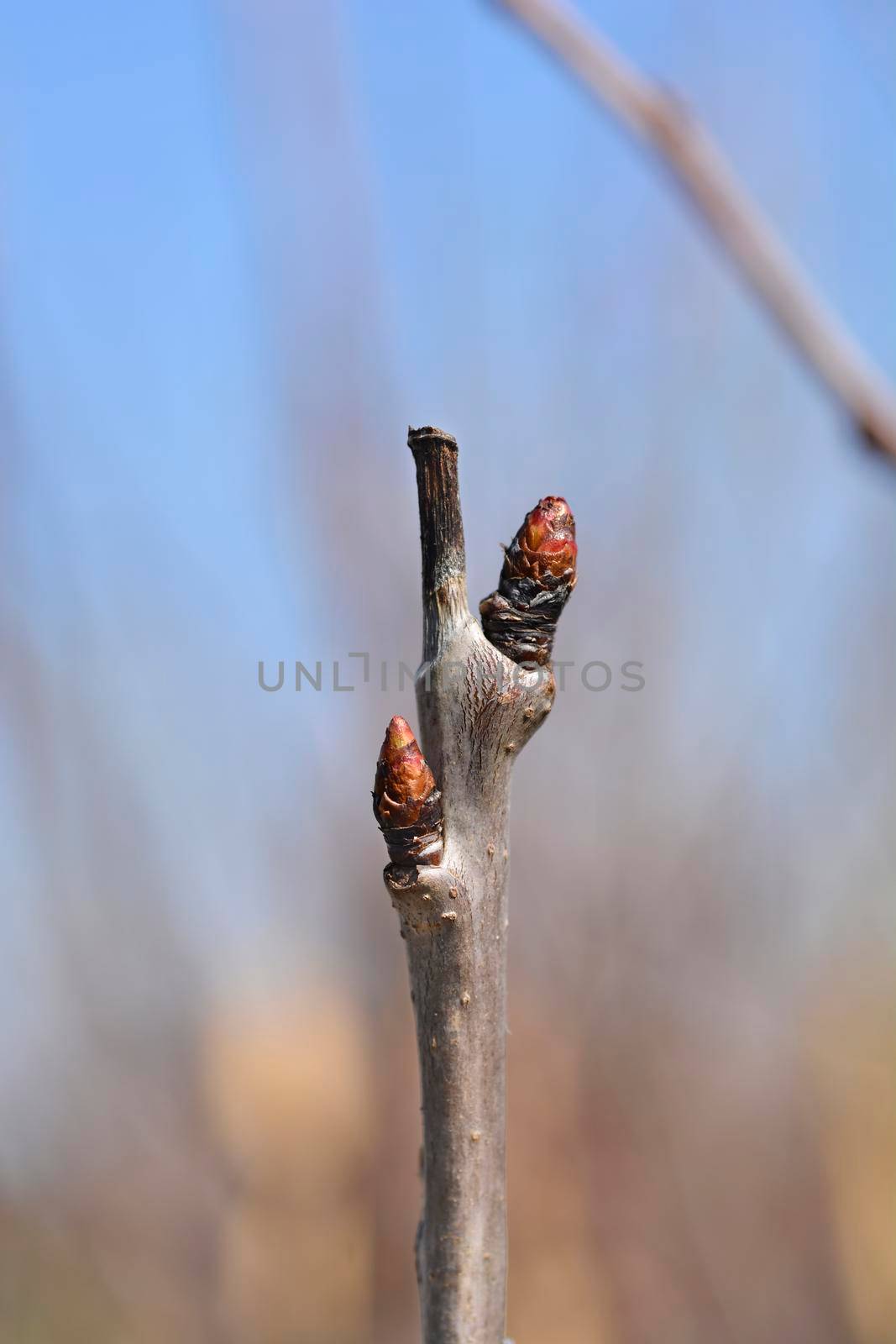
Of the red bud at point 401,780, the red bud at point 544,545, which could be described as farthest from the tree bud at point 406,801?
the red bud at point 544,545

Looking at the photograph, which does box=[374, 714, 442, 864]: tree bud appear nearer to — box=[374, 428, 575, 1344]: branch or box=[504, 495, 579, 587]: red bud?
box=[374, 428, 575, 1344]: branch

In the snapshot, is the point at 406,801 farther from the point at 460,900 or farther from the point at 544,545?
the point at 544,545

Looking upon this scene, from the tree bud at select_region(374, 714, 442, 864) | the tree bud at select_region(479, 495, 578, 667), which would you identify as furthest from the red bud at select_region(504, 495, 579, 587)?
the tree bud at select_region(374, 714, 442, 864)

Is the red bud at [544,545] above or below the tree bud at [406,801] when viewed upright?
above

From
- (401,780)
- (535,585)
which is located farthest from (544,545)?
(401,780)

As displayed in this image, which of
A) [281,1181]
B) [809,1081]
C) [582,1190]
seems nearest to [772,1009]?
[809,1081]

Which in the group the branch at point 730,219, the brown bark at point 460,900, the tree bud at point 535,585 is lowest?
the brown bark at point 460,900

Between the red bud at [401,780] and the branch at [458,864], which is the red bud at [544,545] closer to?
the branch at [458,864]

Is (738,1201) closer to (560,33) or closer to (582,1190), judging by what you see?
(582,1190)
